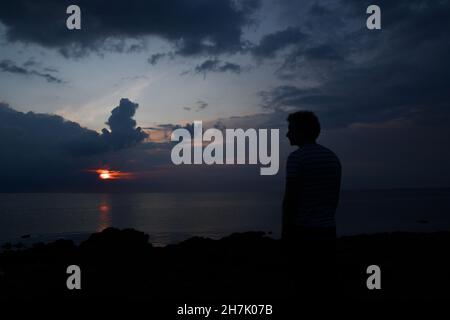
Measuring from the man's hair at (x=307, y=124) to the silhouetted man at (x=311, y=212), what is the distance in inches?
7.2

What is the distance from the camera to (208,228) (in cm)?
6059

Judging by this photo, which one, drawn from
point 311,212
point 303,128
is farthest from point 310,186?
point 303,128

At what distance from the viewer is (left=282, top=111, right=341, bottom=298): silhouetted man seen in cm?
399

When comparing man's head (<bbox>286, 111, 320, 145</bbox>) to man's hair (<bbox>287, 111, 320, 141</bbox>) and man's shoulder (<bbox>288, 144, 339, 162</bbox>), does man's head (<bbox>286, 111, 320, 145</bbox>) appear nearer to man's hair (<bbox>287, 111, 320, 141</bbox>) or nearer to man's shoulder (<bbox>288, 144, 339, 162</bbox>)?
man's hair (<bbox>287, 111, 320, 141</bbox>)

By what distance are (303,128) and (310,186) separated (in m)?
0.68

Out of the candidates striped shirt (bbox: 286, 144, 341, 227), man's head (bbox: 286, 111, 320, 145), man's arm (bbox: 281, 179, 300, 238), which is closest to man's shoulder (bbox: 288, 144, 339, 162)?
striped shirt (bbox: 286, 144, 341, 227)

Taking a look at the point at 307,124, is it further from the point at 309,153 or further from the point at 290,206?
the point at 290,206

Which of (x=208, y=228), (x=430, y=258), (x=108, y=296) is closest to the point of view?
(x=108, y=296)

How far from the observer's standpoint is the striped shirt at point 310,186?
4.00 metres

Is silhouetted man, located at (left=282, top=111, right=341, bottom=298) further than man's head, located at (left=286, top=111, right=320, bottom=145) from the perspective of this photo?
No

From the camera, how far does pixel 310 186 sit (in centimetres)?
402
